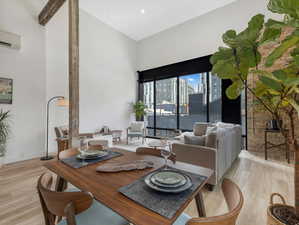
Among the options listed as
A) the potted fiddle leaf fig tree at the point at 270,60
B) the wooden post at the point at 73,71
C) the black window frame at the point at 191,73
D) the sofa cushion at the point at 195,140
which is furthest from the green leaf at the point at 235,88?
the black window frame at the point at 191,73

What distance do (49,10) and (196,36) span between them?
441cm

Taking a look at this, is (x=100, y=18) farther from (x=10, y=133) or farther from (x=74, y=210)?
(x=74, y=210)

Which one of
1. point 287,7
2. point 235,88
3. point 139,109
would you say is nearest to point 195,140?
point 235,88

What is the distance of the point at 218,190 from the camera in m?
2.22

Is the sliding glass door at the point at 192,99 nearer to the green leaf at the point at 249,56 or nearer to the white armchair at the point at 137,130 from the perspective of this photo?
the white armchair at the point at 137,130

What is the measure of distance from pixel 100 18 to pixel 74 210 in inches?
236

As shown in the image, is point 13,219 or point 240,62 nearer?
point 240,62

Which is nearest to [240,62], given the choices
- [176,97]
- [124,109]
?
[176,97]

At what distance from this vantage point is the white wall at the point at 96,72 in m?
4.04

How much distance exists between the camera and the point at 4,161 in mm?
3178

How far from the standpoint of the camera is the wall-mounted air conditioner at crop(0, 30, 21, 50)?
3.12 metres

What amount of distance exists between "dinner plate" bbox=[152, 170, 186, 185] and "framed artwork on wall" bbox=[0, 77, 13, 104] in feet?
13.1

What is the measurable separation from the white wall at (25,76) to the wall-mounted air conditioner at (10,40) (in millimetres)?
125

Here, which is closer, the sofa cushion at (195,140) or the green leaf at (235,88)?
the green leaf at (235,88)
